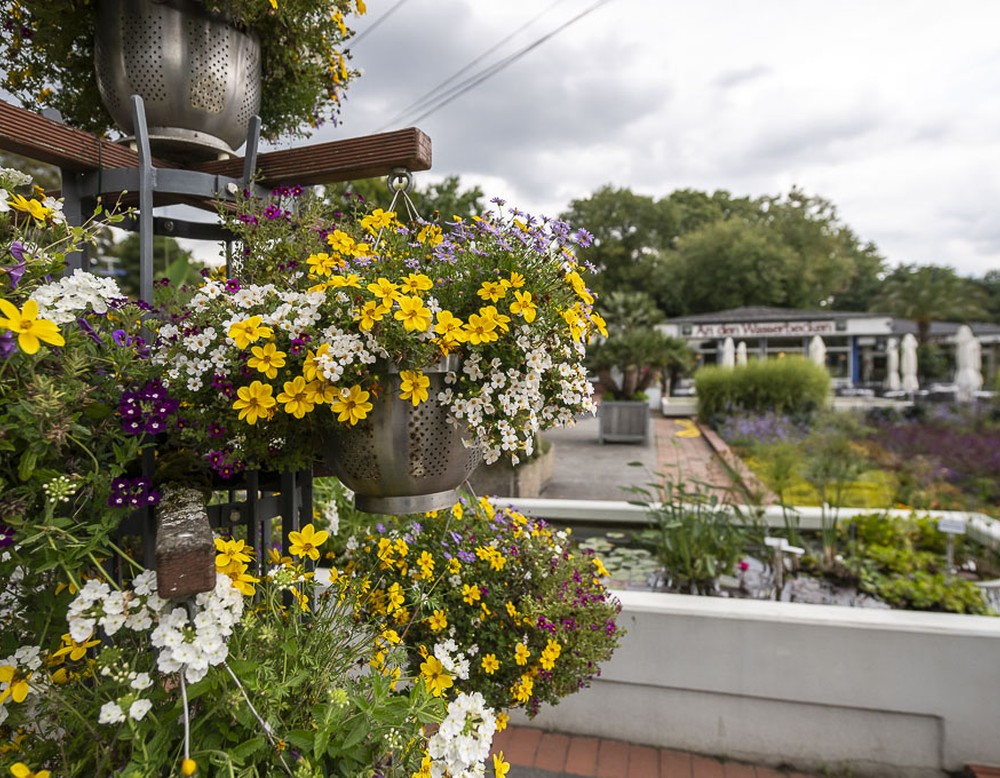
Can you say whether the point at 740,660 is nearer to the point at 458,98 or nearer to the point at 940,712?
the point at 940,712

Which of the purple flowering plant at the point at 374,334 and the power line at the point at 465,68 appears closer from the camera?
the purple flowering plant at the point at 374,334

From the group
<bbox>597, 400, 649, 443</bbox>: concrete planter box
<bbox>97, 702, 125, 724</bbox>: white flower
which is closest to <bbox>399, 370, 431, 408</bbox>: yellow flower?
<bbox>97, 702, 125, 724</bbox>: white flower

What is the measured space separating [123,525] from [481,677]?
105cm

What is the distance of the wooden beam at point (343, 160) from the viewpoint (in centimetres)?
139

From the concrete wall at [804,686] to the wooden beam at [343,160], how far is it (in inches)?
73.8

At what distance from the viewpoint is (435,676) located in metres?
1.33

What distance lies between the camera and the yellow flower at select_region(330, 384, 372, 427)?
1.01 m

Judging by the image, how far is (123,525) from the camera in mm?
1097

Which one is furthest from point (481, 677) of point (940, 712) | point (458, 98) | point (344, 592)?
point (458, 98)

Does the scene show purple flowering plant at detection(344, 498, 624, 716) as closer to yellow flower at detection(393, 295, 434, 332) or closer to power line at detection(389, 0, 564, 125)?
yellow flower at detection(393, 295, 434, 332)

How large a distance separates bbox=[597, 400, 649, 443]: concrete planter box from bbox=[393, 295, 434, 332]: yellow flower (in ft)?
31.5

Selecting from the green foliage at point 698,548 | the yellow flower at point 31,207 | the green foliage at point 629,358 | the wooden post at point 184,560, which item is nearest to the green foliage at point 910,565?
the green foliage at point 698,548

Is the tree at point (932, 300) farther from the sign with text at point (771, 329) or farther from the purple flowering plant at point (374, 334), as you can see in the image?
the purple flowering plant at point (374, 334)

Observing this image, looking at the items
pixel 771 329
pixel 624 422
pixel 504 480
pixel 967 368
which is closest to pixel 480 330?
pixel 504 480
